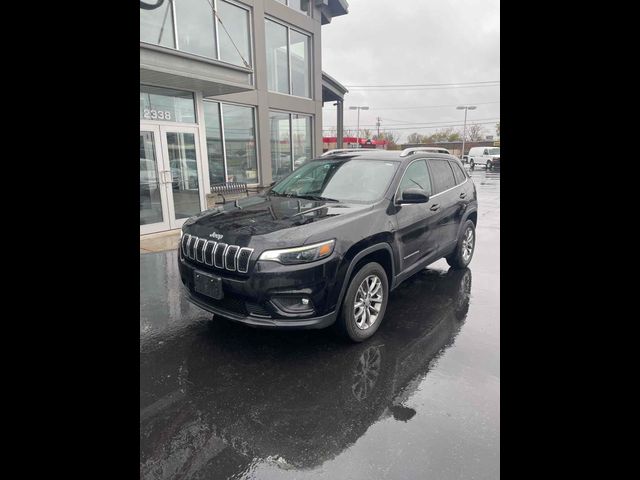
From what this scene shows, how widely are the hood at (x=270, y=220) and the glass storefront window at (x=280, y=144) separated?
9295mm

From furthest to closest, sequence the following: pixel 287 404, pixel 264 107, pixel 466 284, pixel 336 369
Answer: pixel 264 107, pixel 466 284, pixel 336 369, pixel 287 404

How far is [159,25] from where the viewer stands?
29.5 ft

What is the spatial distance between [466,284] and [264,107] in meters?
9.28

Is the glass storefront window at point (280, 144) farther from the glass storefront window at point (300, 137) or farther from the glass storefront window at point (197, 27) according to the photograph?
the glass storefront window at point (197, 27)

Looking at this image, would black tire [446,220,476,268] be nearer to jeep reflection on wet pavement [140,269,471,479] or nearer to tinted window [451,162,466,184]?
tinted window [451,162,466,184]

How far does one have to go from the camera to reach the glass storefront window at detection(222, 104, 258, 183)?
11.3 m

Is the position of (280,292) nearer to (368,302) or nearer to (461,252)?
(368,302)
